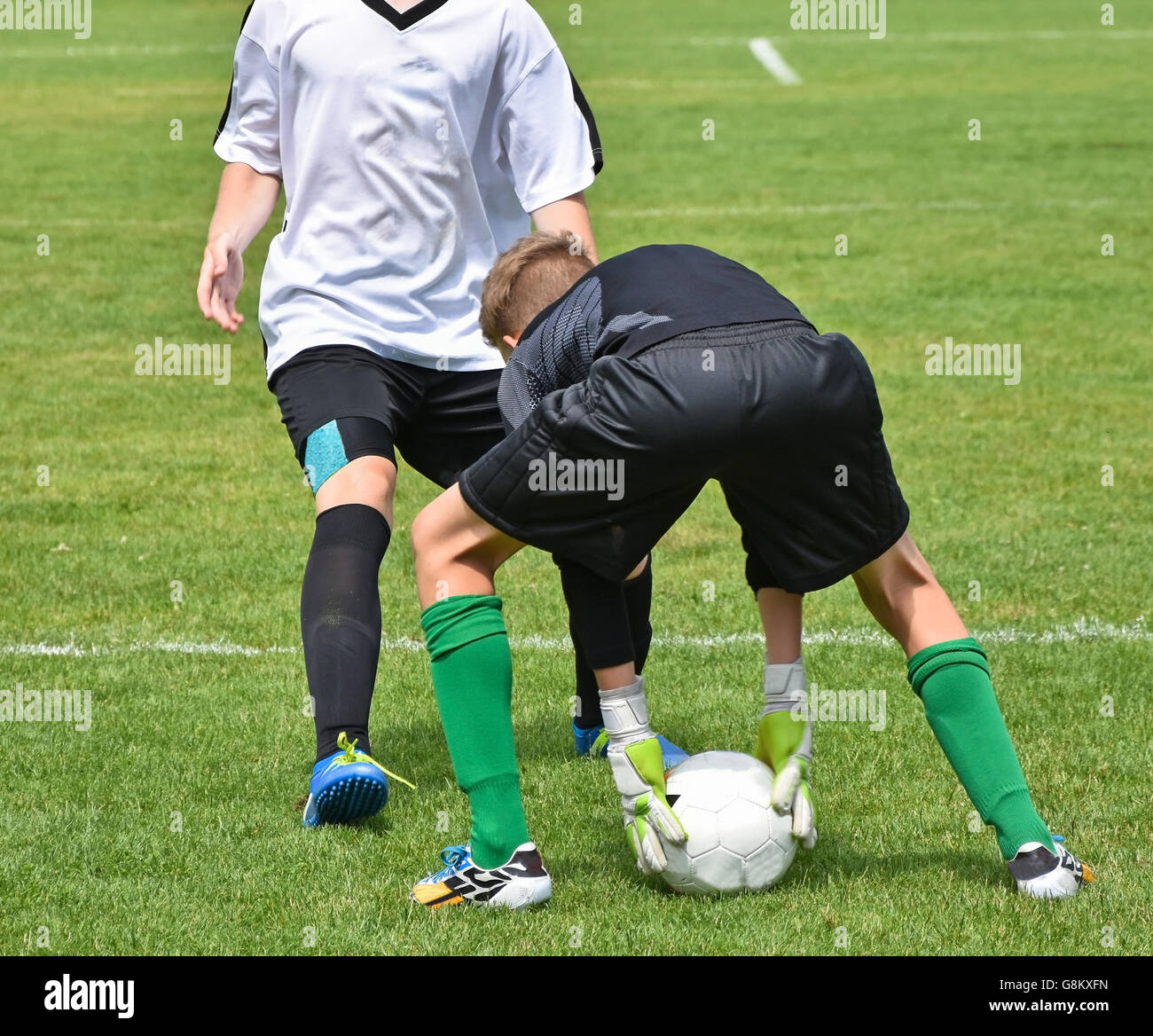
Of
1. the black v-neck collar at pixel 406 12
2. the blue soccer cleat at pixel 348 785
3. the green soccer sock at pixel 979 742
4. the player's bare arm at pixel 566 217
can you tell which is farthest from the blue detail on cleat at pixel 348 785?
the black v-neck collar at pixel 406 12

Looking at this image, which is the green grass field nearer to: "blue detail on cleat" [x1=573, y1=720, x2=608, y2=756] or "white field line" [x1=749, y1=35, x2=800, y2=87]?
"blue detail on cleat" [x1=573, y1=720, x2=608, y2=756]

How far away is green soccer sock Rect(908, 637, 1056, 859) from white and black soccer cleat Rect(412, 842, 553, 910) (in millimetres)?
924

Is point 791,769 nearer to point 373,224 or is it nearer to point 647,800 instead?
point 647,800

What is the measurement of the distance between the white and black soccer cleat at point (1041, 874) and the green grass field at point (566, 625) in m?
0.05

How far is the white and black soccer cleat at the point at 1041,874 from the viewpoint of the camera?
11.8 feet

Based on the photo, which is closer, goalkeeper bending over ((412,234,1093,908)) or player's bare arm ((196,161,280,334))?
goalkeeper bending over ((412,234,1093,908))

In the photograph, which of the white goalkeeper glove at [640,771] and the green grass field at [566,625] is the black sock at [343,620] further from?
the white goalkeeper glove at [640,771]

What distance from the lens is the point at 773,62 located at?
26.6m

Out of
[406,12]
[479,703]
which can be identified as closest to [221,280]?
[406,12]

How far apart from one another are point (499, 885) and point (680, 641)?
7.57ft

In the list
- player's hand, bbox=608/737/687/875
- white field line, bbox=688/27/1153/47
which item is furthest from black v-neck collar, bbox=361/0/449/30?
white field line, bbox=688/27/1153/47

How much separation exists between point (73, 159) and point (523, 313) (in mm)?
16126

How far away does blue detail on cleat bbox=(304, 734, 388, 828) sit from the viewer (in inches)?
153

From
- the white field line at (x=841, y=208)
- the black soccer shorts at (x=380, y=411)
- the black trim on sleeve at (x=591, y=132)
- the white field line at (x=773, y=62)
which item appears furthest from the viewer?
the white field line at (x=773, y=62)
